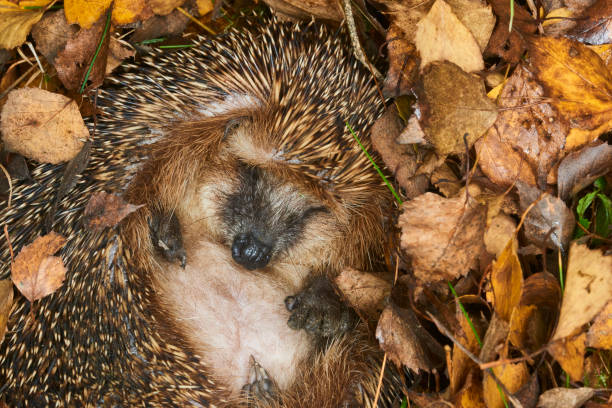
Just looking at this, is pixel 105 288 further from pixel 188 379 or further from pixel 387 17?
pixel 387 17

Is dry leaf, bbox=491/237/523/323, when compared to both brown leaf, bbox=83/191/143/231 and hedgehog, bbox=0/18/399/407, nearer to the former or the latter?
hedgehog, bbox=0/18/399/407

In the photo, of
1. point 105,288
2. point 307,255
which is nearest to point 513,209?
point 307,255

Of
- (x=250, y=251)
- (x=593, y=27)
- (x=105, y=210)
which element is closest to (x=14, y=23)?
(x=105, y=210)

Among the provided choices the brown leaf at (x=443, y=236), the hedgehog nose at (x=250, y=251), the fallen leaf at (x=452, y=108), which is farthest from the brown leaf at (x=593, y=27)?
the hedgehog nose at (x=250, y=251)

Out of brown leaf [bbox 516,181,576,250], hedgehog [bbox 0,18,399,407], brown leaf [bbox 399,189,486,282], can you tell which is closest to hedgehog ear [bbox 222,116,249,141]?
hedgehog [bbox 0,18,399,407]

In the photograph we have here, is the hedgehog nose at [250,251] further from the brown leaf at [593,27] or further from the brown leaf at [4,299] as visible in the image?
the brown leaf at [593,27]
